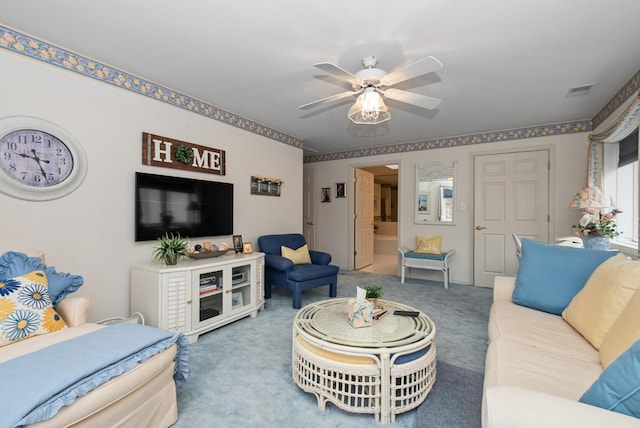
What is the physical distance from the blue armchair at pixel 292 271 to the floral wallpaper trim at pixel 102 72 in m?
1.61

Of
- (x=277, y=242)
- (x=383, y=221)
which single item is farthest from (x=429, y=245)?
(x=383, y=221)

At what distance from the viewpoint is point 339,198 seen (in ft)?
19.8

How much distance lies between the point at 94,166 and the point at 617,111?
5061 millimetres

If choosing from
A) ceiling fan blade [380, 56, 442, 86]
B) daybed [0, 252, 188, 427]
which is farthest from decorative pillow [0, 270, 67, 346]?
ceiling fan blade [380, 56, 442, 86]

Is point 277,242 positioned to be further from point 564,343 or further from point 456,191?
point 564,343

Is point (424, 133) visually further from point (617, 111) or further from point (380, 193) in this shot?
point (380, 193)

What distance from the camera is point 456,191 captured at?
4.93 metres

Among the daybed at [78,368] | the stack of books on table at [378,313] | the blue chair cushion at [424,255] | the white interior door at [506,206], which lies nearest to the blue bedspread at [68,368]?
the daybed at [78,368]

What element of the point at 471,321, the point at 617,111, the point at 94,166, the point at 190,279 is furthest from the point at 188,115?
the point at 617,111

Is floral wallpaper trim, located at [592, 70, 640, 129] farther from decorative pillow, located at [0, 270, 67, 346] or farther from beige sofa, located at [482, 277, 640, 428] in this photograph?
decorative pillow, located at [0, 270, 67, 346]

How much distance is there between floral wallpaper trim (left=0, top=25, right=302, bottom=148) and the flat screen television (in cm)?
80

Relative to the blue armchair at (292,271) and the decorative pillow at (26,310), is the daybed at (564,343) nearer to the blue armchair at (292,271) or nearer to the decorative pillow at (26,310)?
the blue armchair at (292,271)

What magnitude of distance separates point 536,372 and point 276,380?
151 cm

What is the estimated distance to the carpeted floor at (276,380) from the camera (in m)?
1.67
